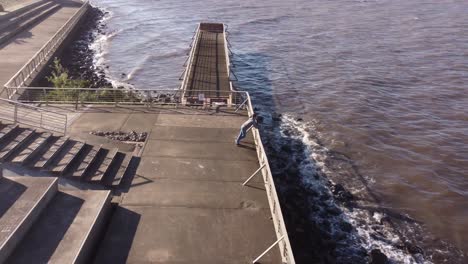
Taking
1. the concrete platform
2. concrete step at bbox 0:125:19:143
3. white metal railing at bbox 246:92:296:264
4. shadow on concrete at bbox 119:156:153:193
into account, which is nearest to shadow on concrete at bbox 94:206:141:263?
the concrete platform

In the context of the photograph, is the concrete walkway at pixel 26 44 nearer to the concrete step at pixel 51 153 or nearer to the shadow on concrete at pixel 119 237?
the concrete step at pixel 51 153

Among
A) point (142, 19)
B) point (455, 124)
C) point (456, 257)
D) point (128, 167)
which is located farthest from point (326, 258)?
point (142, 19)

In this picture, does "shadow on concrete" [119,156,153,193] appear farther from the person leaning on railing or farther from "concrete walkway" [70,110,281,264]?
the person leaning on railing

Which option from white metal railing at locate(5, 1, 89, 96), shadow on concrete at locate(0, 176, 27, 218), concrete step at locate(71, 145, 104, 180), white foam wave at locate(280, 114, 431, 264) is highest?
shadow on concrete at locate(0, 176, 27, 218)

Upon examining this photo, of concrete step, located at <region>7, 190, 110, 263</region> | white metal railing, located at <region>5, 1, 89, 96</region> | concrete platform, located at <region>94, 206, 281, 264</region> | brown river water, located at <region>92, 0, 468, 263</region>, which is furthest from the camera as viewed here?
white metal railing, located at <region>5, 1, 89, 96</region>

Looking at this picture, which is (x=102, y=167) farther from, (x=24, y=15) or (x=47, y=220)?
(x=24, y=15)

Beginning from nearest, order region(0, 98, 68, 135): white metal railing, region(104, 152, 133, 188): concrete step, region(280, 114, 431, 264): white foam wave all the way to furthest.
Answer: region(104, 152, 133, 188): concrete step, region(0, 98, 68, 135): white metal railing, region(280, 114, 431, 264): white foam wave
